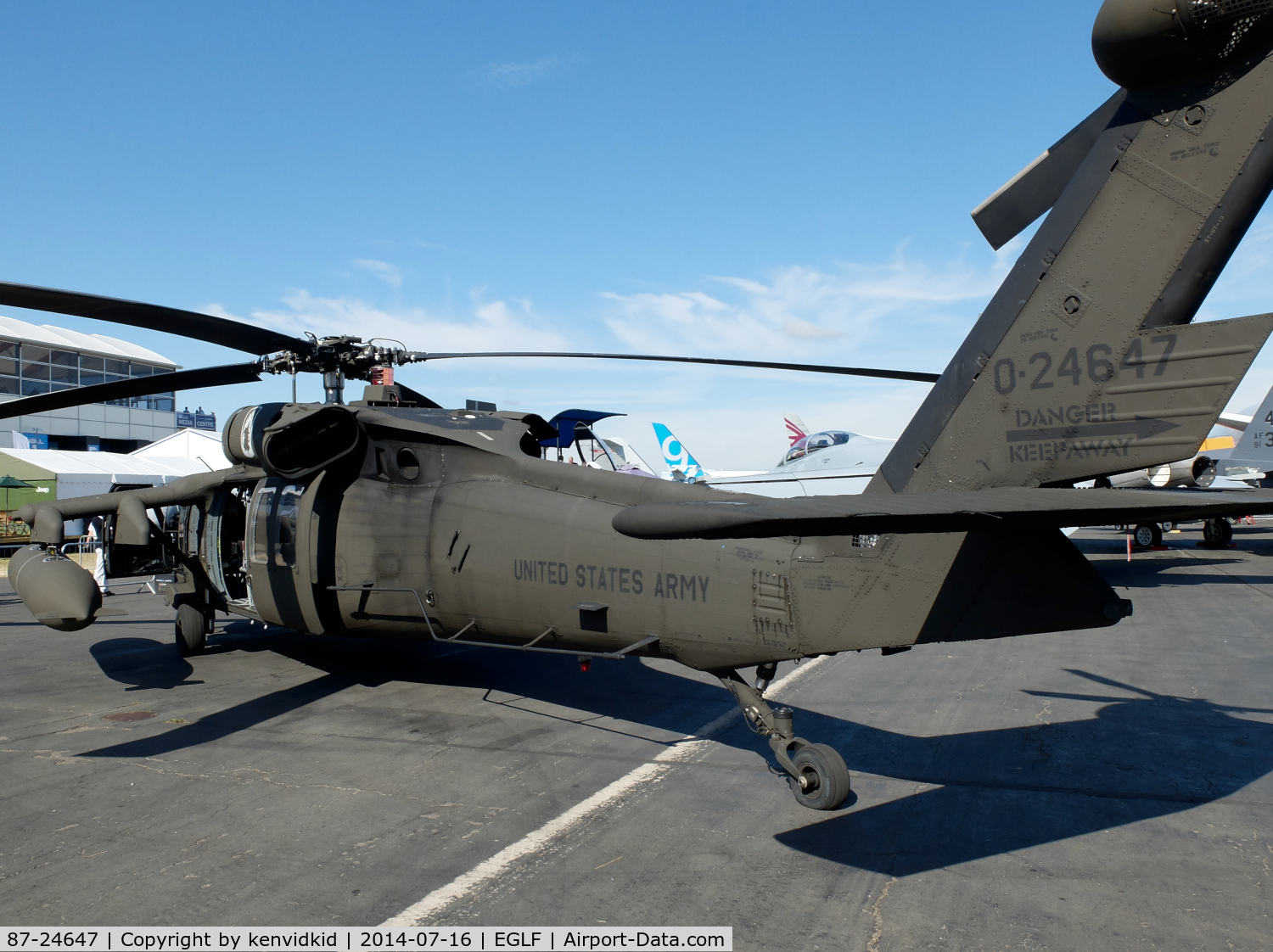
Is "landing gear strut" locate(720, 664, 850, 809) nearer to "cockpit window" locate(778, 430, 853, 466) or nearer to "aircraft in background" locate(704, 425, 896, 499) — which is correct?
"aircraft in background" locate(704, 425, 896, 499)

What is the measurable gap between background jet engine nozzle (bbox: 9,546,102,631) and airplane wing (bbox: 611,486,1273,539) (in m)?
7.83

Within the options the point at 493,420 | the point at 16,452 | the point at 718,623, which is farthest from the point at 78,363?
the point at 718,623

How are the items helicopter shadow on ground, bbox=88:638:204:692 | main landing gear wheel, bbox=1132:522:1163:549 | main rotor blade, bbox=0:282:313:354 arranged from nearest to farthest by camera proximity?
main rotor blade, bbox=0:282:313:354 < helicopter shadow on ground, bbox=88:638:204:692 < main landing gear wheel, bbox=1132:522:1163:549

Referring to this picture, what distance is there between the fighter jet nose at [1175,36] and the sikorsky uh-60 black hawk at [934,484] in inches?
0.5

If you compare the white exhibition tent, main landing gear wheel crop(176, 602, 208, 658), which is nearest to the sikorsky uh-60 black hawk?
main landing gear wheel crop(176, 602, 208, 658)

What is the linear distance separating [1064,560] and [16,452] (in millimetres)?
42929

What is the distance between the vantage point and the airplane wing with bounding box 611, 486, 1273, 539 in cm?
331

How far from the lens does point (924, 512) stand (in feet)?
11.3

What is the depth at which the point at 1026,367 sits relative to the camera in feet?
15.9

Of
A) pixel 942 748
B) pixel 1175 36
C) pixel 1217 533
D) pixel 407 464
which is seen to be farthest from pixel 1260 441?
pixel 407 464

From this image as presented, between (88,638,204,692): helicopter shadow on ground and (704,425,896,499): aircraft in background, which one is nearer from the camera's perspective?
(88,638,204,692): helicopter shadow on ground
